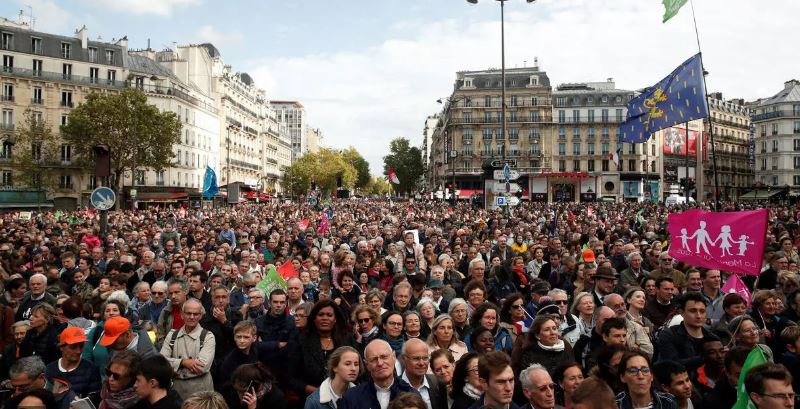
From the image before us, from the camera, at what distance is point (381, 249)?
14.9 m

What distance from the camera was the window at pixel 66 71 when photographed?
177 feet

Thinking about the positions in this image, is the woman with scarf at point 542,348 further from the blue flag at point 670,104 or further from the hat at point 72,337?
the blue flag at point 670,104

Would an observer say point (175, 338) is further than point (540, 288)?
No

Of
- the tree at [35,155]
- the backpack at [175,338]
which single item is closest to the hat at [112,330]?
the backpack at [175,338]

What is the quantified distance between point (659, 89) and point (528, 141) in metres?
68.4

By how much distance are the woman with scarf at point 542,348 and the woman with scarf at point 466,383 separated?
0.72 m

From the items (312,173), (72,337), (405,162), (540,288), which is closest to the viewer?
(72,337)

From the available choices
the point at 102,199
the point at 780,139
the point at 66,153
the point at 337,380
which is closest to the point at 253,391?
the point at 337,380

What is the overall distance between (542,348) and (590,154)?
78.6m

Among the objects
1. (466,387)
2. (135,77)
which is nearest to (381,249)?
(466,387)

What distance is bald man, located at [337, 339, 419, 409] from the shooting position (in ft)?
13.1

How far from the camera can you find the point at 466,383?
4430 mm

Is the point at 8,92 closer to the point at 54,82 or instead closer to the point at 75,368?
the point at 54,82

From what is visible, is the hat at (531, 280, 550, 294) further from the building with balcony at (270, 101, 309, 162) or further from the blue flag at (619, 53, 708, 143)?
the building with balcony at (270, 101, 309, 162)
